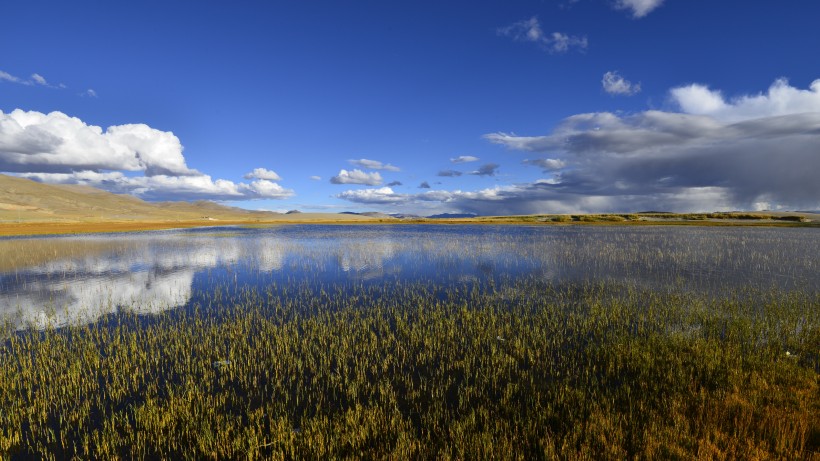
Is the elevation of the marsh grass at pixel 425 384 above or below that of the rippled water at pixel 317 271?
below

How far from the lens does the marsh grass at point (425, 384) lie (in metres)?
7.90

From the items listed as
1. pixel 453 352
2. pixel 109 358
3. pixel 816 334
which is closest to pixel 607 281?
pixel 816 334

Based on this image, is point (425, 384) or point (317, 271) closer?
point (425, 384)

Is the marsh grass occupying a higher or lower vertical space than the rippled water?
lower

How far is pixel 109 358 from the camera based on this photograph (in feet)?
43.2

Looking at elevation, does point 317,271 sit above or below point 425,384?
above

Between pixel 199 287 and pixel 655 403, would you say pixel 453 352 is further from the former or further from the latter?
pixel 199 287

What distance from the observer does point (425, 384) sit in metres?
11.0

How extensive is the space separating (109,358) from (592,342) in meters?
18.2

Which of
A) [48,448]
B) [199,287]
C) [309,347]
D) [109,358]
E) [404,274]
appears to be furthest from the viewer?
[404,274]

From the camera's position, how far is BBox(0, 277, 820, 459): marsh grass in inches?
311

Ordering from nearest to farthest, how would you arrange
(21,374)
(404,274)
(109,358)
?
1. (21,374)
2. (109,358)
3. (404,274)

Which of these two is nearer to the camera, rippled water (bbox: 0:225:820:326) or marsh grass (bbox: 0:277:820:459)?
marsh grass (bbox: 0:277:820:459)

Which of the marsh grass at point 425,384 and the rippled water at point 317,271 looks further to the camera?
the rippled water at point 317,271
